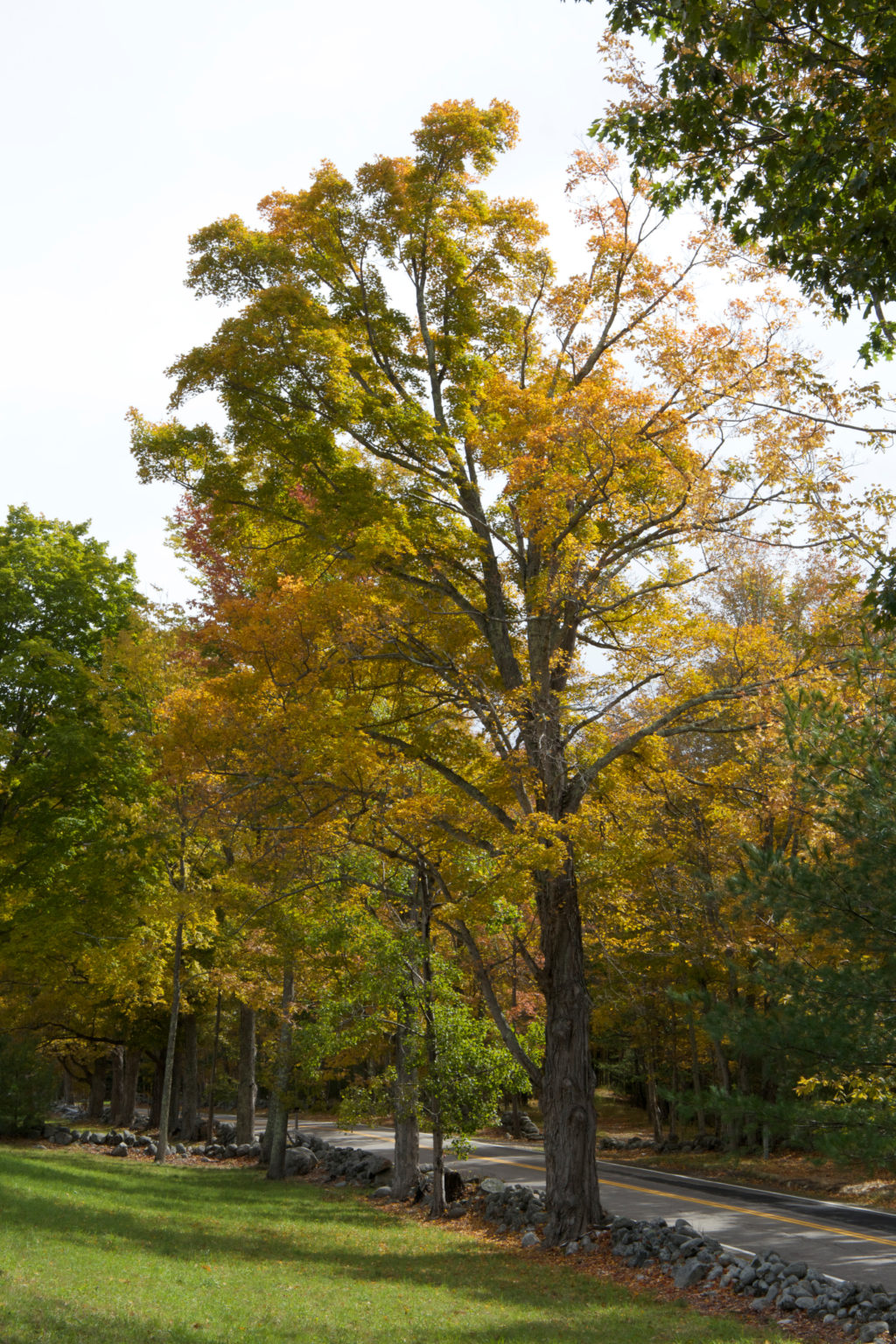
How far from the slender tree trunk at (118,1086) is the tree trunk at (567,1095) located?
2662cm

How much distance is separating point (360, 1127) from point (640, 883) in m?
24.2

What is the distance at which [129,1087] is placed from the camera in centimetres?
3572

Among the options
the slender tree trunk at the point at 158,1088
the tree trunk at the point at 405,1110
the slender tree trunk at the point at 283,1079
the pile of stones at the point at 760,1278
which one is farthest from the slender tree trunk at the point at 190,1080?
the pile of stones at the point at 760,1278

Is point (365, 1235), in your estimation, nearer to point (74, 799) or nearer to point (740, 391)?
point (74, 799)

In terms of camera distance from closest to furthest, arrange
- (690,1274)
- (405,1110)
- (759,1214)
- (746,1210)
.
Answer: (690,1274) < (759,1214) < (405,1110) < (746,1210)

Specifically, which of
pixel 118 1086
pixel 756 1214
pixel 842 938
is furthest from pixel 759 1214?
pixel 118 1086

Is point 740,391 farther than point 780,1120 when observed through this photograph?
Yes

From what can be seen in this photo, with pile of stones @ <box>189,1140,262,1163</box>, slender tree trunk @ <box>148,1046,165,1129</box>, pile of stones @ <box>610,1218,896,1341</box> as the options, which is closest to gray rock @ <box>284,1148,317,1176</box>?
pile of stones @ <box>189,1140,262,1163</box>

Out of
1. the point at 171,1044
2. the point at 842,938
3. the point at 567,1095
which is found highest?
the point at 842,938

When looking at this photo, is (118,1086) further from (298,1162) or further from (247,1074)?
(298,1162)

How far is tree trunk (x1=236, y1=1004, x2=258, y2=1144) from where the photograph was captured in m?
23.7

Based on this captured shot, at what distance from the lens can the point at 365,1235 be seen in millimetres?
14273

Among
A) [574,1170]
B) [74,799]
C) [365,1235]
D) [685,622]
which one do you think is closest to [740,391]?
[685,622]

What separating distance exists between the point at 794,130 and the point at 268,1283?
11.3 meters
